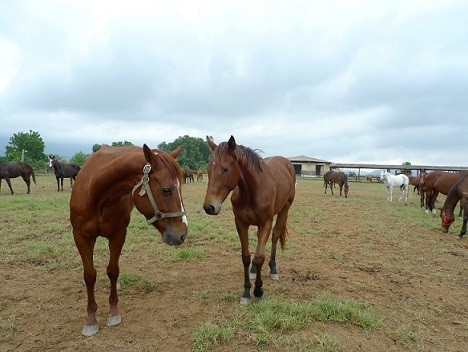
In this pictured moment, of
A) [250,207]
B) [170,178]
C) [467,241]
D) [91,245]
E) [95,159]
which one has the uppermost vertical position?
[95,159]

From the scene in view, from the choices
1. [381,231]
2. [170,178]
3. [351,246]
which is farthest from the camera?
[381,231]

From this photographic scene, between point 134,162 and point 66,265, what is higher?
point 134,162

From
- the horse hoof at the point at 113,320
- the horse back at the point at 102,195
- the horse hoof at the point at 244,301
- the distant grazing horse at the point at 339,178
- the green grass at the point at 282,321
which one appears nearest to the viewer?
the green grass at the point at 282,321

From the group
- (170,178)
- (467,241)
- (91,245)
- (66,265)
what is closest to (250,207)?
(170,178)

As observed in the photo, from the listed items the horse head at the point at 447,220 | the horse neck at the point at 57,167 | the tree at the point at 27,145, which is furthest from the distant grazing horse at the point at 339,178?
the tree at the point at 27,145

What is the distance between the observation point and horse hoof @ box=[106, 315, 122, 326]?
137 inches

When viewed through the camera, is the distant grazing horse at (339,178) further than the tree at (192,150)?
No

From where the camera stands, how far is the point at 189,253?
6008mm

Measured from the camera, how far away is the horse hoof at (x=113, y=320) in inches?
137

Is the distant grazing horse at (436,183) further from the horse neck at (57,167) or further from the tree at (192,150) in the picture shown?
the tree at (192,150)

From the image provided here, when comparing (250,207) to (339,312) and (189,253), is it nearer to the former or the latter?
(339,312)

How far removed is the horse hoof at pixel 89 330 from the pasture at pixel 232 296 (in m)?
0.07

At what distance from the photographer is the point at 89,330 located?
10.8 ft

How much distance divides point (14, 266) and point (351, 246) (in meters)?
6.83
